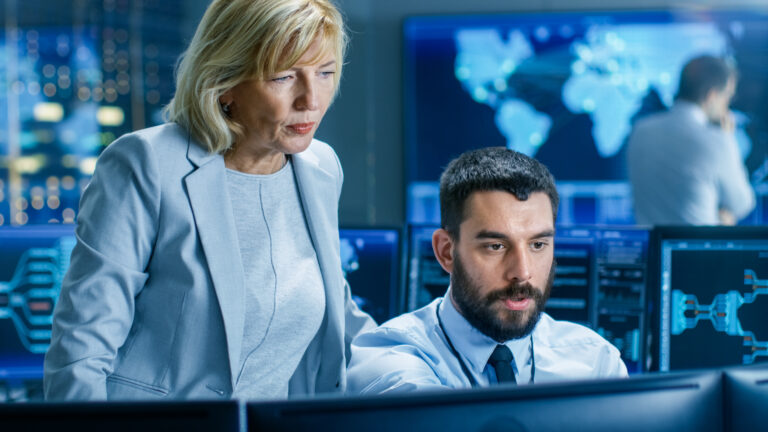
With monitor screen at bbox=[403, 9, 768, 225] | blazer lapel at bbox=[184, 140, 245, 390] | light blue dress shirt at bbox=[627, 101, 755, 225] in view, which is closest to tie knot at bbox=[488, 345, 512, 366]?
blazer lapel at bbox=[184, 140, 245, 390]

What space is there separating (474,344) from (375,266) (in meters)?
0.70

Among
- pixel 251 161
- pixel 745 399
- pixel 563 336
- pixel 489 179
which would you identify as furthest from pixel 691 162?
pixel 745 399

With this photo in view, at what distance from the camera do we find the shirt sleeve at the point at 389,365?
1258 mm

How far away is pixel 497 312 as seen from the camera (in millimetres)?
1306

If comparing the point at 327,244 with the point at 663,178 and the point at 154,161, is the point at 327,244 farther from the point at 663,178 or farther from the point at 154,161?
the point at 663,178

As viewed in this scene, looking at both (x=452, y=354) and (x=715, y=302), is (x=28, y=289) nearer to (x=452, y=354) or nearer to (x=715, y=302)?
(x=452, y=354)

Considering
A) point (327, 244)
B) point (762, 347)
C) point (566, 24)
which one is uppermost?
point (566, 24)

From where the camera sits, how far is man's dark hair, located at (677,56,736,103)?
3398 millimetres

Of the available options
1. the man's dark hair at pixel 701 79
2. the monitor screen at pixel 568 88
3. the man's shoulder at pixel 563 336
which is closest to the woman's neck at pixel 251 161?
the man's shoulder at pixel 563 336

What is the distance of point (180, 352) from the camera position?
1226 millimetres

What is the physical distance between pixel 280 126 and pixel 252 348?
380 mm

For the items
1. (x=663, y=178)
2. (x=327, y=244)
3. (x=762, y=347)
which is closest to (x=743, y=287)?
(x=762, y=347)

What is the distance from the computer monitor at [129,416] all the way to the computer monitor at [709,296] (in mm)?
1316

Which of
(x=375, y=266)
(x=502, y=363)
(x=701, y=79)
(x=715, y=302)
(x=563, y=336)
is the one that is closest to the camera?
(x=502, y=363)
